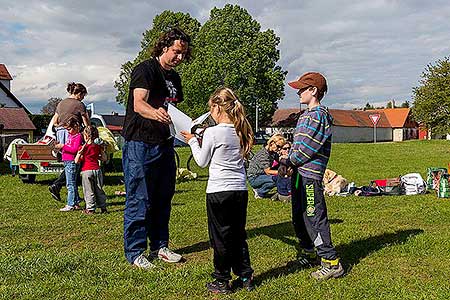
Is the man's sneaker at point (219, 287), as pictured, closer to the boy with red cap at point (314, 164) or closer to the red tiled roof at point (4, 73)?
the boy with red cap at point (314, 164)

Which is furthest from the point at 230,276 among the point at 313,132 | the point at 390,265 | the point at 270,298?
the point at 390,265

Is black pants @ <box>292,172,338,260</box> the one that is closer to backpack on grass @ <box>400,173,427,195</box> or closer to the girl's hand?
the girl's hand

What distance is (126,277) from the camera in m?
4.76

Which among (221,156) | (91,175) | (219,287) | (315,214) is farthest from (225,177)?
(91,175)

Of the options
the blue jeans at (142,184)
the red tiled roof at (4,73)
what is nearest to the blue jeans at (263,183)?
the blue jeans at (142,184)

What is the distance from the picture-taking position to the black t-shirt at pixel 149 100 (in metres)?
4.94

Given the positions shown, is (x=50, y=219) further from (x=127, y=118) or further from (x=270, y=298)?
(x=270, y=298)

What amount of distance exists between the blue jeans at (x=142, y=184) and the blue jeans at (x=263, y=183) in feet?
16.9

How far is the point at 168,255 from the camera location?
211 inches

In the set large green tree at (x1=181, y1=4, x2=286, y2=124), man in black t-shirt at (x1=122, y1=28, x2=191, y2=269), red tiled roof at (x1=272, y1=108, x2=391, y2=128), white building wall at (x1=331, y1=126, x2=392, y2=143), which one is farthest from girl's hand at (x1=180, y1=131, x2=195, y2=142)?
white building wall at (x1=331, y1=126, x2=392, y2=143)

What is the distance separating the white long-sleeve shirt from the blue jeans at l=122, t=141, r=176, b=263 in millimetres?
888

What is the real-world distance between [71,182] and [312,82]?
17.4ft

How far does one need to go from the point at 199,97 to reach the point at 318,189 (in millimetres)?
44166

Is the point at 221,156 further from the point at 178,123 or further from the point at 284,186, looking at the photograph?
the point at 284,186
